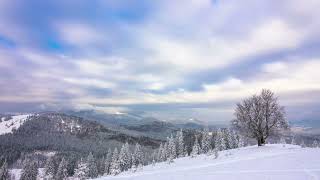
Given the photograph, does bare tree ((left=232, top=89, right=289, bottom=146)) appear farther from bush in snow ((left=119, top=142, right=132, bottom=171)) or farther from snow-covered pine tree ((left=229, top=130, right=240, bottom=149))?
bush in snow ((left=119, top=142, right=132, bottom=171))

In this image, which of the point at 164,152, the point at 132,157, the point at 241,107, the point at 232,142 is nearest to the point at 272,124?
the point at 241,107

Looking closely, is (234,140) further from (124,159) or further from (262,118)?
(262,118)

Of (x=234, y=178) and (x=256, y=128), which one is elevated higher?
(x=256, y=128)

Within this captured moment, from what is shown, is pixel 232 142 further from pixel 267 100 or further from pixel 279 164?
pixel 279 164

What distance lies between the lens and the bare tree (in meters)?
45.8

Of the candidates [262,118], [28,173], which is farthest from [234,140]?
[28,173]

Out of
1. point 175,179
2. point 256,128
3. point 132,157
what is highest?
point 256,128

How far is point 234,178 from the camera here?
689 inches

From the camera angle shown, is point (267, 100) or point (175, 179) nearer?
point (175, 179)

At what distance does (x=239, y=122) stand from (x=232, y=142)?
50.2 meters

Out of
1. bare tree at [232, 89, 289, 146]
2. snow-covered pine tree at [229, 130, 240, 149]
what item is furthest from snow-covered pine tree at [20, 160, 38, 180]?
bare tree at [232, 89, 289, 146]

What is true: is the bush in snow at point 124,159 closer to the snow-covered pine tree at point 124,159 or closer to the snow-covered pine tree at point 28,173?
the snow-covered pine tree at point 124,159

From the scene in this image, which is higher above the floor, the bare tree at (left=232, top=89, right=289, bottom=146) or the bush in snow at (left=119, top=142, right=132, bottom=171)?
the bare tree at (left=232, top=89, right=289, bottom=146)

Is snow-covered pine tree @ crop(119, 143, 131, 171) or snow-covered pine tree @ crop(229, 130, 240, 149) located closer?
snow-covered pine tree @ crop(229, 130, 240, 149)
